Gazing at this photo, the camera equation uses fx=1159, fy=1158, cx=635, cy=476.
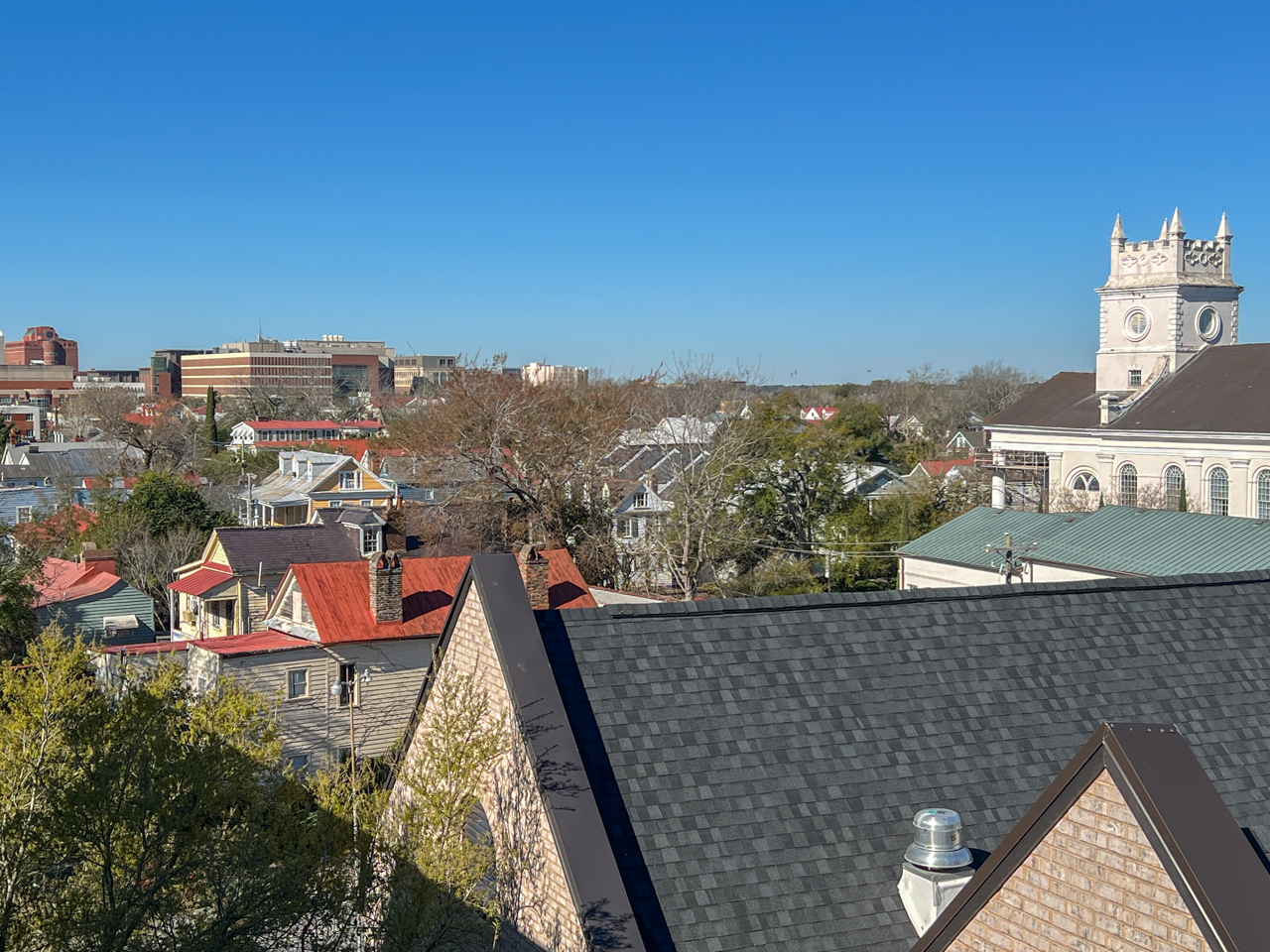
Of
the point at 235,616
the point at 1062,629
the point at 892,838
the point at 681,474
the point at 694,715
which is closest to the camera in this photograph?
the point at 892,838

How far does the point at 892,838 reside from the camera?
9.19m

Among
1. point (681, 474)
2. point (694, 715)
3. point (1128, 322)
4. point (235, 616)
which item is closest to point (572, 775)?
point (694, 715)

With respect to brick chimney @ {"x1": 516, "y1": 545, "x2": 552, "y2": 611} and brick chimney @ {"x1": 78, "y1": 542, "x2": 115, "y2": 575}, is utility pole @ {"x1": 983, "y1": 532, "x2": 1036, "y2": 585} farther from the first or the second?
brick chimney @ {"x1": 78, "y1": 542, "x2": 115, "y2": 575}

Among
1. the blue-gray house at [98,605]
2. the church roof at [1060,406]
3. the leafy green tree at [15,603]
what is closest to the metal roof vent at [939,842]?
the leafy green tree at [15,603]

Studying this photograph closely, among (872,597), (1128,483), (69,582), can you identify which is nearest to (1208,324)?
(1128,483)

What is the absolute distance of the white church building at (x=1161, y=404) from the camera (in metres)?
62.4

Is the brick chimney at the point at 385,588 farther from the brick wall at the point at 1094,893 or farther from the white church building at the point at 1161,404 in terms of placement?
the white church building at the point at 1161,404

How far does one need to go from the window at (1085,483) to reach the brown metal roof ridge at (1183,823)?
67171 millimetres

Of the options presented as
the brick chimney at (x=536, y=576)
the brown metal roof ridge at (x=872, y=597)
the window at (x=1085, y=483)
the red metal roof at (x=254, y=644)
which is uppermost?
the brown metal roof ridge at (x=872, y=597)

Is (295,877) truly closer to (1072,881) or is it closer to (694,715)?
(694,715)

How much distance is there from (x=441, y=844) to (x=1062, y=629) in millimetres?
6166

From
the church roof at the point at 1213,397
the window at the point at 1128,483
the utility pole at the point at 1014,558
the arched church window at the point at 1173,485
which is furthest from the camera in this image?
the window at the point at 1128,483

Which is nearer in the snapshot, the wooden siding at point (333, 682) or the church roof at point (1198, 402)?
the wooden siding at point (333, 682)

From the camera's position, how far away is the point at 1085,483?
70.6 meters
